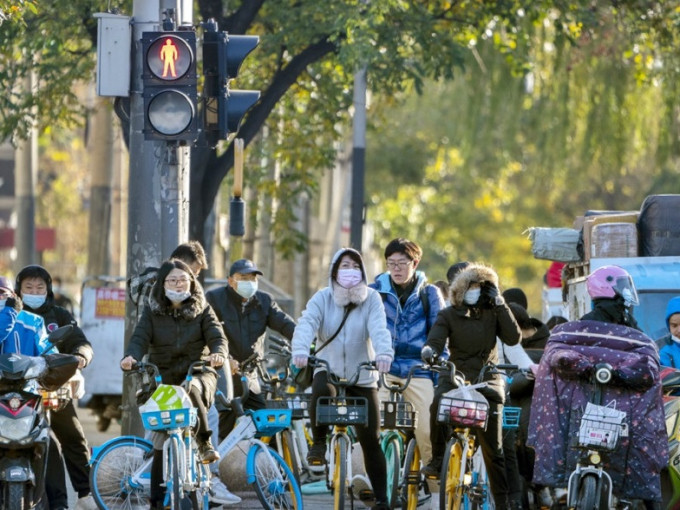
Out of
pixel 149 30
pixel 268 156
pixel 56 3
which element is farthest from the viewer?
pixel 268 156

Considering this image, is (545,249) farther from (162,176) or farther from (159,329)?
(159,329)

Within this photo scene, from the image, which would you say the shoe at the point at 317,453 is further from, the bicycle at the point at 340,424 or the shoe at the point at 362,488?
the shoe at the point at 362,488

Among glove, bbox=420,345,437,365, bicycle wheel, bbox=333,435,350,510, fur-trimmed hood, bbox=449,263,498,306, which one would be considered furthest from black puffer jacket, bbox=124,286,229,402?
fur-trimmed hood, bbox=449,263,498,306

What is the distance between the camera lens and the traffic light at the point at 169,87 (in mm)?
11742

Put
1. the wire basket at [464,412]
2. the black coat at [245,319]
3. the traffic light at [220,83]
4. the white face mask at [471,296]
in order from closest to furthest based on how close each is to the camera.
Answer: the wire basket at [464,412]
the white face mask at [471,296]
the traffic light at [220,83]
the black coat at [245,319]

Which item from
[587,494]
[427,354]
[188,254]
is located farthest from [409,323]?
[587,494]

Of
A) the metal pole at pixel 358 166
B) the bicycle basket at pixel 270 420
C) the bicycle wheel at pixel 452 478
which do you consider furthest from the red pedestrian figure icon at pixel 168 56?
the metal pole at pixel 358 166

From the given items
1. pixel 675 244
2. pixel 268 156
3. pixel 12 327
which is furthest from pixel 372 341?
pixel 268 156

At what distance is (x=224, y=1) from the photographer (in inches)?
743

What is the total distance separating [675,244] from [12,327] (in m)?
6.25

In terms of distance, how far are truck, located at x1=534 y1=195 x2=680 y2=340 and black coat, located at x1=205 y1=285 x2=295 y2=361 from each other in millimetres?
2520

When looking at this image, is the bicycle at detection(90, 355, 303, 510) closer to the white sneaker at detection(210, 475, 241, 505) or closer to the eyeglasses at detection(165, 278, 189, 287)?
the white sneaker at detection(210, 475, 241, 505)

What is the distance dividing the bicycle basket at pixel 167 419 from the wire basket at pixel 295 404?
137 cm

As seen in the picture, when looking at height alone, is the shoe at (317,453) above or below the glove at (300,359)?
below
